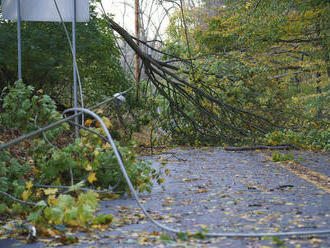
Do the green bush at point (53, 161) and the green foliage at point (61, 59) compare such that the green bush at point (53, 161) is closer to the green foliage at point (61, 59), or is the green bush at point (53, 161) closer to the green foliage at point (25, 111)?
the green foliage at point (25, 111)

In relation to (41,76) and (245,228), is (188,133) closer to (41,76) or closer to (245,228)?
(41,76)

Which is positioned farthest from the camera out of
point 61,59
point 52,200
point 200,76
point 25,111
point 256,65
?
point 256,65

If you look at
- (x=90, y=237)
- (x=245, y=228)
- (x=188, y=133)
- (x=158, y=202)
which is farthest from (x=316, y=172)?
(x=188, y=133)

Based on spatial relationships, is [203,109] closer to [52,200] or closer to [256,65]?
[256,65]

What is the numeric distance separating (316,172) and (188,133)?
17.3 feet

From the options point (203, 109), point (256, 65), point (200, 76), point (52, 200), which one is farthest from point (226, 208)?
point (256, 65)

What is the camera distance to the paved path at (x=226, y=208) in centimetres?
341

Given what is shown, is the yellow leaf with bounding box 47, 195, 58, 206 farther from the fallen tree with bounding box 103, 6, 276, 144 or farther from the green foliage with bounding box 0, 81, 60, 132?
the fallen tree with bounding box 103, 6, 276, 144

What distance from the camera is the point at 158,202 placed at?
489 cm

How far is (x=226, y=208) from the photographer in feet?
14.8

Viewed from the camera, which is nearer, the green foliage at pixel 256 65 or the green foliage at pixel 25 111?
the green foliage at pixel 25 111

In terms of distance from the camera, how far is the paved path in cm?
341

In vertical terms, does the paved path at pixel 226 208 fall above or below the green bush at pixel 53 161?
below

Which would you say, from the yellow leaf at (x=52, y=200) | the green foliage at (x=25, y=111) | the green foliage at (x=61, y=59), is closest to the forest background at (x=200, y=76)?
the green foliage at (x=61, y=59)
